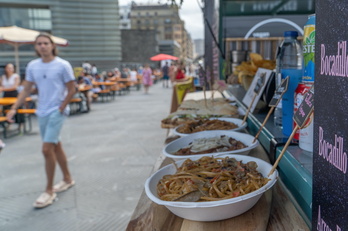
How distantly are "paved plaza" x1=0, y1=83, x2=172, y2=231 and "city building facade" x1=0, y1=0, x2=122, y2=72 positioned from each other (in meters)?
22.3

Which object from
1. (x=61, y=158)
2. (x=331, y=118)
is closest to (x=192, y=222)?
(x=331, y=118)

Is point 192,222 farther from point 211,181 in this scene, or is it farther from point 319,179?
point 319,179

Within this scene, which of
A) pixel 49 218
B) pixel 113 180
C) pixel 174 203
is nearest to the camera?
pixel 174 203

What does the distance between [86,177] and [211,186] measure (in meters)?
4.21

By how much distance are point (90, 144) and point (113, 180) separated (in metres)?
2.46

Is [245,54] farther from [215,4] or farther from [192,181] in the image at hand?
[192,181]

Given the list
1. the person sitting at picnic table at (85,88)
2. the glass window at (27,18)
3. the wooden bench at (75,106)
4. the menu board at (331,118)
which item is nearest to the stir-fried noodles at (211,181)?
the menu board at (331,118)

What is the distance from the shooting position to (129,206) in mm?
4156

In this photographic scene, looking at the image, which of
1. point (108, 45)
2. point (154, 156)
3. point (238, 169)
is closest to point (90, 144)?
point (154, 156)

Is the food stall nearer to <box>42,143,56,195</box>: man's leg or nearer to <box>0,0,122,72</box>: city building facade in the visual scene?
<box>42,143,56,195</box>: man's leg

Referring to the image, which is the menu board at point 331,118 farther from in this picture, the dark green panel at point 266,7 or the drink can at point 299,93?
the dark green panel at point 266,7

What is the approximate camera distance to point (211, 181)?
4.54ft

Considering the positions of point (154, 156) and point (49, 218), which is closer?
point (49, 218)

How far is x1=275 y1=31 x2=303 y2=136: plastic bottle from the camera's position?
164 cm
